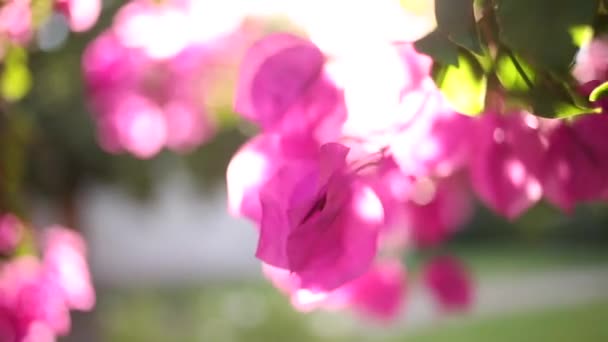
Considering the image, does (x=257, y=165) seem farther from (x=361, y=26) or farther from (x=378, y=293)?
(x=378, y=293)

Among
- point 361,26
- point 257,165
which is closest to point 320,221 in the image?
point 257,165

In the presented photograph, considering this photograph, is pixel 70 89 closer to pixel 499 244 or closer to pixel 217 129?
pixel 217 129

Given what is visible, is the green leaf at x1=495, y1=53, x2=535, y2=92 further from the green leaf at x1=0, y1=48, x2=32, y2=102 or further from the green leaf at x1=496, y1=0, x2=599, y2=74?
the green leaf at x1=0, y1=48, x2=32, y2=102

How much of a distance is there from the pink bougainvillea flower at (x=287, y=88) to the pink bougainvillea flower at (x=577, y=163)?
9cm

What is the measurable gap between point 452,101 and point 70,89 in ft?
1.86

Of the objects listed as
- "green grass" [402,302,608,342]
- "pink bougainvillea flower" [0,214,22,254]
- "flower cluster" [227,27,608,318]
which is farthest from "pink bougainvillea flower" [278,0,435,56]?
"green grass" [402,302,608,342]

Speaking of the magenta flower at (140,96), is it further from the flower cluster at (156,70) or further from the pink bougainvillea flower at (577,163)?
the pink bougainvillea flower at (577,163)

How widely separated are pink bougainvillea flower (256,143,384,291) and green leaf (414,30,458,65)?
45mm

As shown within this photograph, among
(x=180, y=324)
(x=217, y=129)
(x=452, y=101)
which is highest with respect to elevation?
(x=452, y=101)

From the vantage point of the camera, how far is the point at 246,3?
2.23 feet

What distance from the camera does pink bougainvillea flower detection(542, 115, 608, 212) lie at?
1.12 ft

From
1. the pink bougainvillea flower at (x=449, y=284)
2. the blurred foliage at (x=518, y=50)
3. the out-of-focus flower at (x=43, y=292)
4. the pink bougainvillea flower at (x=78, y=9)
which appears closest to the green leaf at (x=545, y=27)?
the blurred foliage at (x=518, y=50)

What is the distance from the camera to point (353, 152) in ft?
1.10

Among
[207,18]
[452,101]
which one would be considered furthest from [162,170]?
[452,101]
